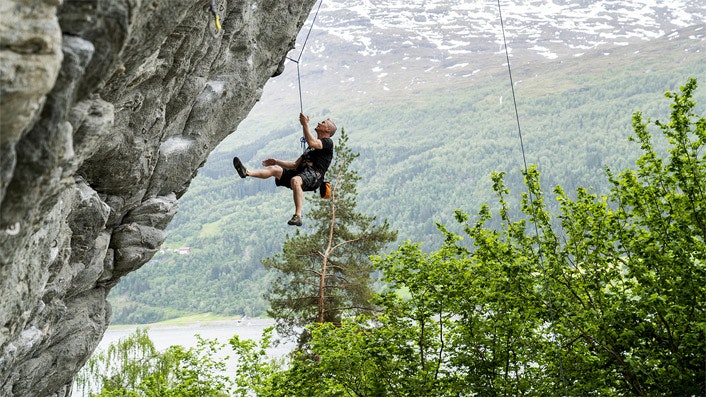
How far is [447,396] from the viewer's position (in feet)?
37.3

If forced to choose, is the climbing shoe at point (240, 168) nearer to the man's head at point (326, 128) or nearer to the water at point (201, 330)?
the man's head at point (326, 128)

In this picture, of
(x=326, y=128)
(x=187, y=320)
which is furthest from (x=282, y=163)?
(x=187, y=320)

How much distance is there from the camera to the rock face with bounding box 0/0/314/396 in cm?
408

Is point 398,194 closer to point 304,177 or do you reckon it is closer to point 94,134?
point 304,177

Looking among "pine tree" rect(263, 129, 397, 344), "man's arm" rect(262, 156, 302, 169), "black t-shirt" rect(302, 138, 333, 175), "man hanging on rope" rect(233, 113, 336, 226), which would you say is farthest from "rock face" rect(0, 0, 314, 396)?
"pine tree" rect(263, 129, 397, 344)

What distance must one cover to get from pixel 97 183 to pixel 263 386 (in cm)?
671

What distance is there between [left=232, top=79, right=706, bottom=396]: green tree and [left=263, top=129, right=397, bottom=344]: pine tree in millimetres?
7554

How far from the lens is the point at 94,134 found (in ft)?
17.9

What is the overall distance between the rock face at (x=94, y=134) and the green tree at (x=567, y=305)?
4131 mm

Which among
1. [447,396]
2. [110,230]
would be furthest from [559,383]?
[110,230]

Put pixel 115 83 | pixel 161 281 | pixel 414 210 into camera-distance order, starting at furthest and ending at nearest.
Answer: pixel 414 210
pixel 161 281
pixel 115 83

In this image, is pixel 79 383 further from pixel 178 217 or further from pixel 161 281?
pixel 178 217

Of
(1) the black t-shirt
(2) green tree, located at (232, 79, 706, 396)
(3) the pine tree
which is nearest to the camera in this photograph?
(1) the black t-shirt

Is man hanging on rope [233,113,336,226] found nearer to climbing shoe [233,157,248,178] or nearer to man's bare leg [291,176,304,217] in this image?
man's bare leg [291,176,304,217]
